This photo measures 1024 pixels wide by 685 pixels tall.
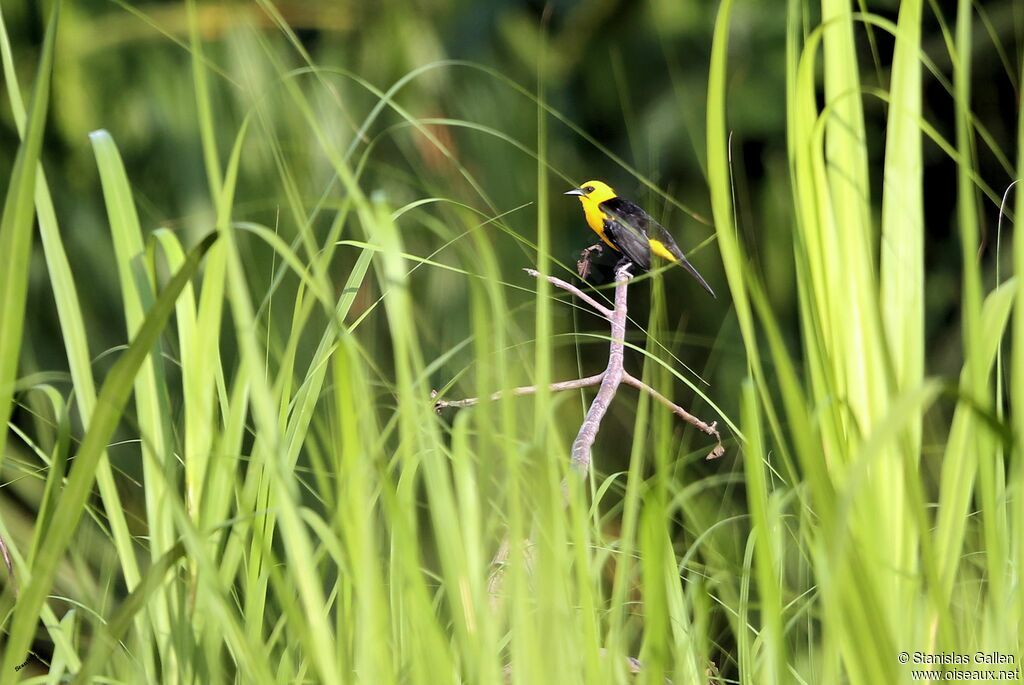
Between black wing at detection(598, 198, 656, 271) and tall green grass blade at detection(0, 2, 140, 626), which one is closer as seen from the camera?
tall green grass blade at detection(0, 2, 140, 626)

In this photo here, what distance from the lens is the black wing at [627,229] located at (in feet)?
3.50

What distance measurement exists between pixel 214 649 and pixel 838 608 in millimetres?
218

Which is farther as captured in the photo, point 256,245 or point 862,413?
point 256,245

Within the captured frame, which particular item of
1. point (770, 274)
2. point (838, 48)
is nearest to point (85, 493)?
point (838, 48)

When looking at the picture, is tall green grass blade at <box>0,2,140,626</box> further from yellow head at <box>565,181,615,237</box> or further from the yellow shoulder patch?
yellow head at <box>565,181,615,237</box>

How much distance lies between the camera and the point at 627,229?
42.7 inches

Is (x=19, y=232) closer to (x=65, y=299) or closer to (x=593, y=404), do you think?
(x=65, y=299)

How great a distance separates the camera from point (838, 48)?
16.3 inches

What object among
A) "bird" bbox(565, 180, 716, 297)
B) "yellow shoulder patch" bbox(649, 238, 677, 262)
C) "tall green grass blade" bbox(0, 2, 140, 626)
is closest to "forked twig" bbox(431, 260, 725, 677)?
"tall green grass blade" bbox(0, 2, 140, 626)

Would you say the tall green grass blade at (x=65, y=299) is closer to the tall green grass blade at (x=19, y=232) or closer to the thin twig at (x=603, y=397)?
the tall green grass blade at (x=19, y=232)

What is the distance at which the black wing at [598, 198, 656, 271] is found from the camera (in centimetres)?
107

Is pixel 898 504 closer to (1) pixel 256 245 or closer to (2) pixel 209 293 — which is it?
(2) pixel 209 293

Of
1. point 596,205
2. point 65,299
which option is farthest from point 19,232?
point 596,205

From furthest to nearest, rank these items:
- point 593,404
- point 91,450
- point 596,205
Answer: point 596,205
point 593,404
point 91,450
